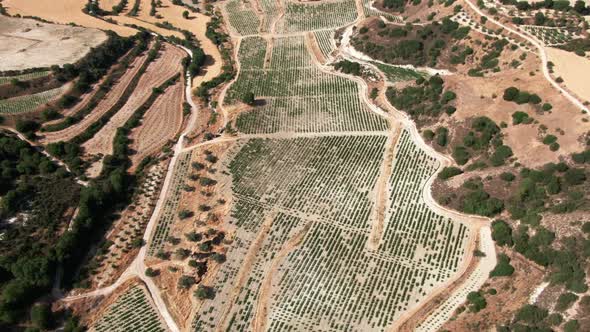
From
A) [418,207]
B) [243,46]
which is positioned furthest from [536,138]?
[243,46]

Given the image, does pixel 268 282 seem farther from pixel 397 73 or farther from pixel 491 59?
pixel 491 59

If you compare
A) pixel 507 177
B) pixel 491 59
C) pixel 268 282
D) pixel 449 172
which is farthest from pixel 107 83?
pixel 507 177

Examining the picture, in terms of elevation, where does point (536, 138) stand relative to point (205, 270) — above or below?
above

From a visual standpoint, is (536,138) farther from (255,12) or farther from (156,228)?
(255,12)

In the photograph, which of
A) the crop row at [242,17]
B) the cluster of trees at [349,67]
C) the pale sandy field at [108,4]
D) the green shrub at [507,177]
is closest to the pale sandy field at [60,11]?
the pale sandy field at [108,4]

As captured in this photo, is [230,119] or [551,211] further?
[230,119]

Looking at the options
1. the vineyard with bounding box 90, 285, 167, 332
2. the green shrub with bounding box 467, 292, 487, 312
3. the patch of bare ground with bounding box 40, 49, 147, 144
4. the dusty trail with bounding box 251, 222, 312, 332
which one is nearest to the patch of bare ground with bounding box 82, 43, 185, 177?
the patch of bare ground with bounding box 40, 49, 147, 144
